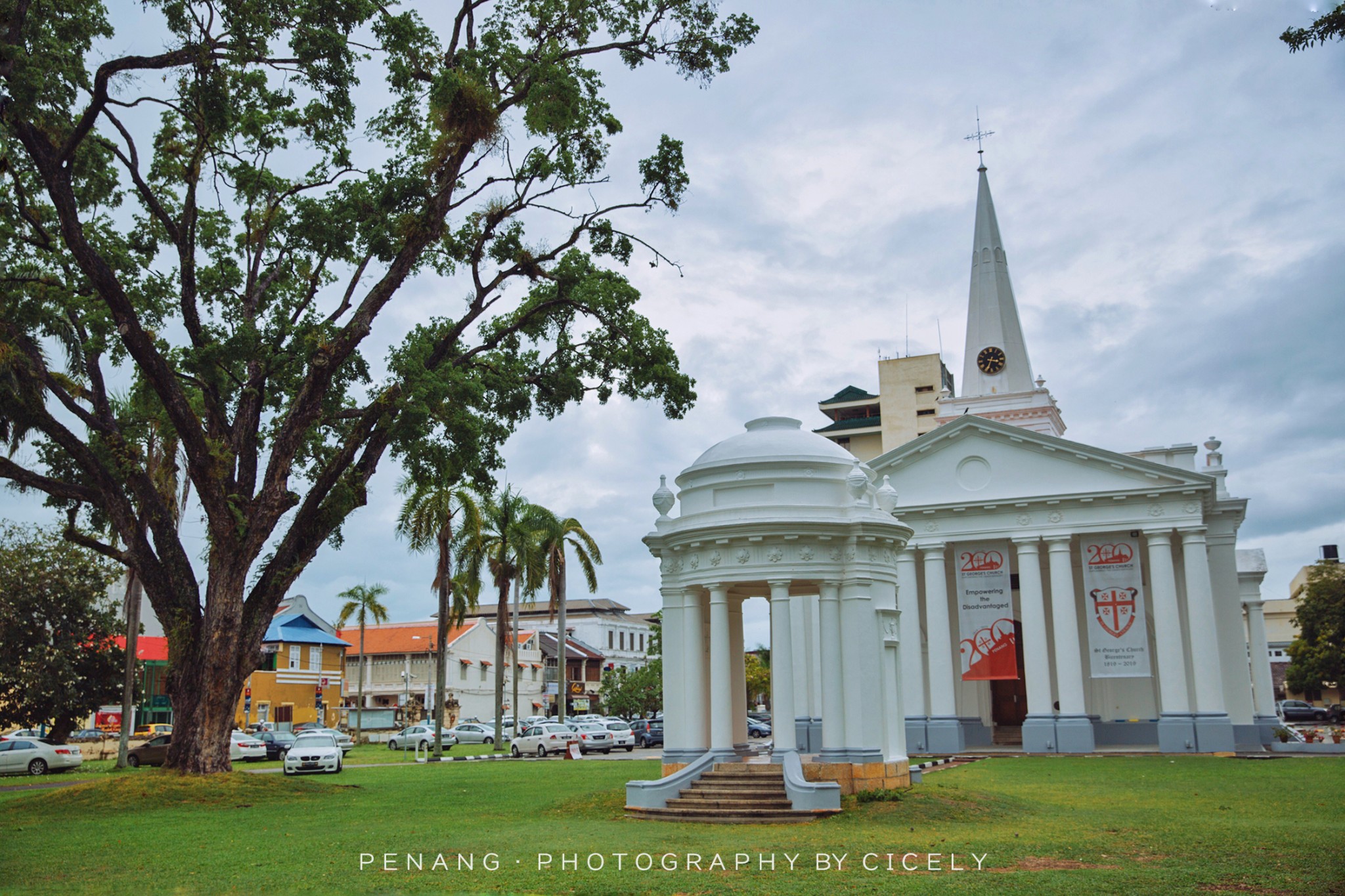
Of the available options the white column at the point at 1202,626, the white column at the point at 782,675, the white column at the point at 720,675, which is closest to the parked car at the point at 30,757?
the white column at the point at 720,675

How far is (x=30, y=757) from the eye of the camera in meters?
32.4

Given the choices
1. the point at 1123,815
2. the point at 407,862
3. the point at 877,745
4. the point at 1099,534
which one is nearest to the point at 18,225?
the point at 407,862

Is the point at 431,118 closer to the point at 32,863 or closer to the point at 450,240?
the point at 450,240

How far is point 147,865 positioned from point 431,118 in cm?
1495

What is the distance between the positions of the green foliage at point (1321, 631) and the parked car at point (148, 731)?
5991cm

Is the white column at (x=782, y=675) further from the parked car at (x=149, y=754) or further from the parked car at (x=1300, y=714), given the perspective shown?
the parked car at (x=1300, y=714)

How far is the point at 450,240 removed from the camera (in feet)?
78.8

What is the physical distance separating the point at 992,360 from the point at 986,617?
44.9 ft

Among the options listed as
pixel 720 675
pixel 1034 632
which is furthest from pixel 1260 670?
pixel 720 675

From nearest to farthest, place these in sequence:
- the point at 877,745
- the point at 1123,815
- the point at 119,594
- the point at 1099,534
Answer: the point at 1123,815
the point at 877,745
the point at 1099,534
the point at 119,594

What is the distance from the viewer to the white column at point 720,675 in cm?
1738

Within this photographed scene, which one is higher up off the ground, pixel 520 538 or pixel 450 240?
pixel 450 240

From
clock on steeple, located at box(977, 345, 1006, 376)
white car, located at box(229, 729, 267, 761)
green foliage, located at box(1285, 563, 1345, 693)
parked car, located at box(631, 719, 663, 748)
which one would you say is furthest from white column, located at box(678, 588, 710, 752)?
green foliage, located at box(1285, 563, 1345, 693)

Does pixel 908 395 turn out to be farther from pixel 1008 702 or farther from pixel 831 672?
pixel 831 672
